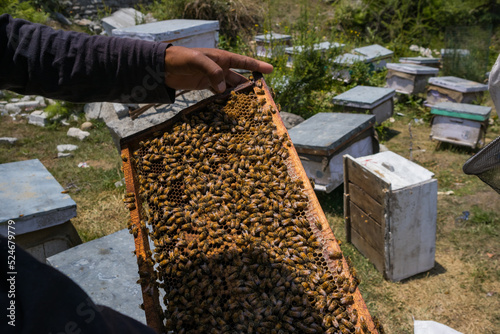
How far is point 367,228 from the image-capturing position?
4.51 meters

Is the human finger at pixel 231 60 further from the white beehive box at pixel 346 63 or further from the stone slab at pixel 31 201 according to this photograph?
the white beehive box at pixel 346 63

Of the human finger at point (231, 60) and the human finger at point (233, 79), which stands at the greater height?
the human finger at point (231, 60)

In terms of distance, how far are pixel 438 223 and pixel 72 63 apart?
5185 millimetres

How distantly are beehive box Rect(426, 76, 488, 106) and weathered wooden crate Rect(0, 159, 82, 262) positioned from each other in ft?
26.9

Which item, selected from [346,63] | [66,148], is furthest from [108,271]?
[346,63]

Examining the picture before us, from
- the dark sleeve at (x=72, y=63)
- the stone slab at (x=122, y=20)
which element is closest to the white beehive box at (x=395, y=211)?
the dark sleeve at (x=72, y=63)

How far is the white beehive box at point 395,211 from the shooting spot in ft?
13.3

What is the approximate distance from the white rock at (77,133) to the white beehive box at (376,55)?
23.6 ft

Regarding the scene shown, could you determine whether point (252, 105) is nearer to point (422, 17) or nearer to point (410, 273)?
point (410, 273)

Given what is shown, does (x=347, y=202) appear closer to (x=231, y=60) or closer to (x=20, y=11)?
(x=231, y=60)

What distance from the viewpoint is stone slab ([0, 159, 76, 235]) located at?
330 centimetres

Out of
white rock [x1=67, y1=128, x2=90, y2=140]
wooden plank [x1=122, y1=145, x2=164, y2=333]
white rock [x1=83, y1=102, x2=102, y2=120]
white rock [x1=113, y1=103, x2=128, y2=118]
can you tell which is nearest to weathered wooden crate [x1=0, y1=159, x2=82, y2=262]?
wooden plank [x1=122, y1=145, x2=164, y2=333]

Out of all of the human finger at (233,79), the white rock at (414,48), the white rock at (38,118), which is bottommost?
the white rock at (38,118)

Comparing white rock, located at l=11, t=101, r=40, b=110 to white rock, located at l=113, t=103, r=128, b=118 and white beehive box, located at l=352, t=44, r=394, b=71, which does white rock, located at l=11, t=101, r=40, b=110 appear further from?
white beehive box, located at l=352, t=44, r=394, b=71
